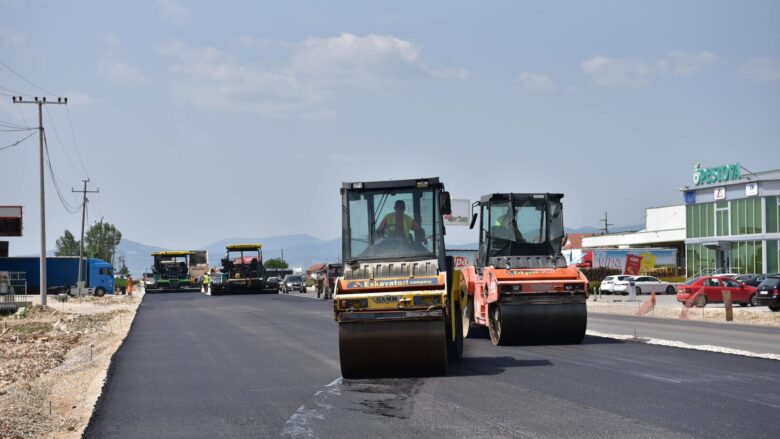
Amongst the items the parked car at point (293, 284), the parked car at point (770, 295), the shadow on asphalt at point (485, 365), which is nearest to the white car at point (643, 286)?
the parked car at point (770, 295)

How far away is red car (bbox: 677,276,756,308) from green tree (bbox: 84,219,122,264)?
135966 mm

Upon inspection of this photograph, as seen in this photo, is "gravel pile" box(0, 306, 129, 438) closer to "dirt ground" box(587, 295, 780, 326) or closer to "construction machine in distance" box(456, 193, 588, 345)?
"construction machine in distance" box(456, 193, 588, 345)

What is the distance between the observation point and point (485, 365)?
15.8m

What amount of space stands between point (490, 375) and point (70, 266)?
69601 millimetres

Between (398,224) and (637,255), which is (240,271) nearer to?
(637,255)

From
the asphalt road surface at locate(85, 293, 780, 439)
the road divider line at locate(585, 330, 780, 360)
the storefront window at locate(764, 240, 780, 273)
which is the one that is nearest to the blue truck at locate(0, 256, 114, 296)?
the storefront window at locate(764, 240, 780, 273)

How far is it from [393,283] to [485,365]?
280 centimetres

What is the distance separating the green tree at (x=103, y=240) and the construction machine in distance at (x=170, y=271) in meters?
90.5

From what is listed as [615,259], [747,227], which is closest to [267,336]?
[747,227]

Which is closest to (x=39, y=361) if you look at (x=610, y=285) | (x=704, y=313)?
(x=704, y=313)

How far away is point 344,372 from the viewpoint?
1416cm

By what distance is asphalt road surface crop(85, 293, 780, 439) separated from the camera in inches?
395

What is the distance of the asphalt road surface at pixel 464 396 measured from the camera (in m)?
10.0

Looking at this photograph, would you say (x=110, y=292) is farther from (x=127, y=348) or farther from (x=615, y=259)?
Result: (x=127, y=348)
